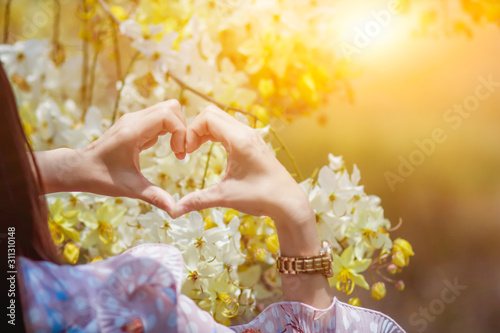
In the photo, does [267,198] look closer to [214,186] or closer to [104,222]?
[214,186]

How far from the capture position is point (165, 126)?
59 cm

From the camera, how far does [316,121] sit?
4.00 feet

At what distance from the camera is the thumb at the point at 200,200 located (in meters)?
0.57

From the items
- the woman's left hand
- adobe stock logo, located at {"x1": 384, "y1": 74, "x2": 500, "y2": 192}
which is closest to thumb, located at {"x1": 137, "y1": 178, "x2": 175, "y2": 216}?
the woman's left hand

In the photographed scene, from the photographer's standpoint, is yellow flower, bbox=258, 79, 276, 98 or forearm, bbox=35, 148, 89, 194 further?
yellow flower, bbox=258, 79, 276, 98

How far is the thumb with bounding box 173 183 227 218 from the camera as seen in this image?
0.57 metres

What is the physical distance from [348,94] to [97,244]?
21.1 inches

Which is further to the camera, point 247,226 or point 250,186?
point 247,226

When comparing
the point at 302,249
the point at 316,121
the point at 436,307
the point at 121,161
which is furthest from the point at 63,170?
the point at 436,307

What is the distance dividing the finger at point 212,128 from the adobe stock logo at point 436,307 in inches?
29.9

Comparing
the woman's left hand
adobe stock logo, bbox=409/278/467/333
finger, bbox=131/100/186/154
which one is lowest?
adobe stock logo, bbox=409/278/467/333

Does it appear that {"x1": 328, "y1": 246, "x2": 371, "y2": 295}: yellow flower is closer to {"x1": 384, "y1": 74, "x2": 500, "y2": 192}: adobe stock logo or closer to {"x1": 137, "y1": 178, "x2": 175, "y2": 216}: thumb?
{"x1": 137, "y1": 178, "x2": 175, "y2": 216}: thumb

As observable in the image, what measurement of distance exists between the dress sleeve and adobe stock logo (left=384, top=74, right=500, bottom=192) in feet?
1.99

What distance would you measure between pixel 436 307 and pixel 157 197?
840 mm
